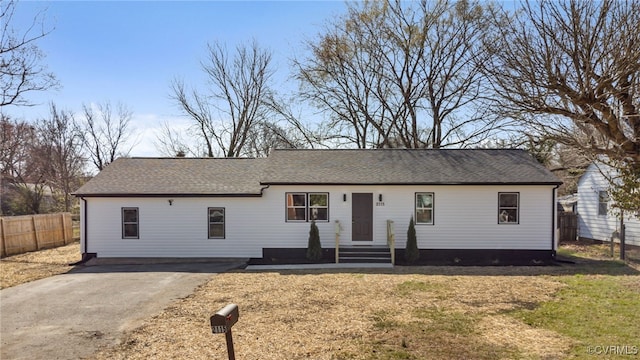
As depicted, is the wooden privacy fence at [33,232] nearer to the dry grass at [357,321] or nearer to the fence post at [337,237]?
the dry grass at [357,321]

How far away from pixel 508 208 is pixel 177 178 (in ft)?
41.1

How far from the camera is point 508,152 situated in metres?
16.5

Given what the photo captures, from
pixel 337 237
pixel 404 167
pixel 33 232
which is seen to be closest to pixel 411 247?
pixel 337 237

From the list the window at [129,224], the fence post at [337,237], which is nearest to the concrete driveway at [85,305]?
the window at [129,224]

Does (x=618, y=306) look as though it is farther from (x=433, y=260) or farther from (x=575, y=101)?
(x=433, y=260)

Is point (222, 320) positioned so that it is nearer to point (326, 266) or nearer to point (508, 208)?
point (326, 266)

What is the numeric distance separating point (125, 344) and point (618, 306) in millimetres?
8885

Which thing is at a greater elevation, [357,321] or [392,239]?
[392,239]

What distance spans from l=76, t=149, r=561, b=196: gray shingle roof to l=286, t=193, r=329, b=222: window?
0.59 m

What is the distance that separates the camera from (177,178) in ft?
51.4

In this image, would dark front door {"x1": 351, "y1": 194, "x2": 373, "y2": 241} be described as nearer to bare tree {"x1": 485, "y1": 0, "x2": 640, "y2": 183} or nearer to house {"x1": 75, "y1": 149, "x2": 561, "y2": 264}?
house {"x1": 75, "y1": 149, "x2": 561, "y2": 264}

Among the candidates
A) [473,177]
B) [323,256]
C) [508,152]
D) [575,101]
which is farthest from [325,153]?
[575,101]

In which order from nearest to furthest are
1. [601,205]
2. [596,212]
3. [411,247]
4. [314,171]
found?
[411,247] → [314,171] → [601,205] → [596,212]

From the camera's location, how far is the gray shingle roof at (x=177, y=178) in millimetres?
14406
